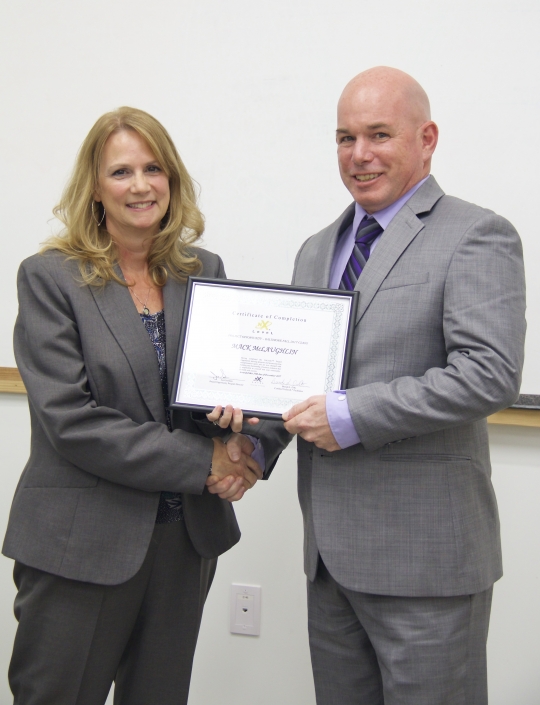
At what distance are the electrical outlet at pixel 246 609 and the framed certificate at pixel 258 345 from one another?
113 centimetres

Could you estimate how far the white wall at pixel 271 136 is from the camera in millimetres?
2051

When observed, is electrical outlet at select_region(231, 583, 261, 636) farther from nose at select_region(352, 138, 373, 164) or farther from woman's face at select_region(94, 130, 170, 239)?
nose at select_region(352, 138, 373, 164)

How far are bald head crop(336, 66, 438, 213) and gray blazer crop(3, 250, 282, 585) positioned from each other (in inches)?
22.6

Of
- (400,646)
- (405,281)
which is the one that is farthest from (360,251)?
(400,646)

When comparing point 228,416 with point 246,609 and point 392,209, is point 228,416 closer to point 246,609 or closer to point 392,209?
point 392,209

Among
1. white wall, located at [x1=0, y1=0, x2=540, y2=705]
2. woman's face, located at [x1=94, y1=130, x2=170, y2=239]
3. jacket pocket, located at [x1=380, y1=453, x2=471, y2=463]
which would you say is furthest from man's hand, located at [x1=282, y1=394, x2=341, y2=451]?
white wall, located at [x1=0, y1=0, x2=540, y2=705]

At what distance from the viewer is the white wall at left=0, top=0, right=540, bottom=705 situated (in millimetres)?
2051

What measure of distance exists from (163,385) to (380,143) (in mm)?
715

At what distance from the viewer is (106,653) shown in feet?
5.21

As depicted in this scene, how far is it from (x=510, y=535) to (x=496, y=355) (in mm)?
1087

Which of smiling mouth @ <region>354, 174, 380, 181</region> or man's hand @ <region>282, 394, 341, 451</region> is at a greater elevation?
smiling mouth @ <region>354, 174, 380, 181</region>

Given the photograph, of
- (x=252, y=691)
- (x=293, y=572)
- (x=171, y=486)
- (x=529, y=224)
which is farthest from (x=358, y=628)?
(x=529, y=224)

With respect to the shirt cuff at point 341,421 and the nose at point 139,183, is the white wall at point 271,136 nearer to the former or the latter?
the nose at point 139,183
